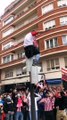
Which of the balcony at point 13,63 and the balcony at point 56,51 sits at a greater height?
the balcony at point 13,63

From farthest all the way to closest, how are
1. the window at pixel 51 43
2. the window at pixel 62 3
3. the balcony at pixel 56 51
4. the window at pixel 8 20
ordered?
the window at pixel 8 20, the window at pixel 62 3, the window at pixel 51 43, the balcony at pixel 56 51

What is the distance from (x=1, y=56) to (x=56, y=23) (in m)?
16.1

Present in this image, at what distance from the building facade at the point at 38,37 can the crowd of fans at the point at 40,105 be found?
615 inches

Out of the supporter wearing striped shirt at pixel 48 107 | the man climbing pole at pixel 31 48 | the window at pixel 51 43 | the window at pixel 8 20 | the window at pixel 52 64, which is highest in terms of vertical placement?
the window at pixel 8 20

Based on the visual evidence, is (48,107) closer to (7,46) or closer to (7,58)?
(7,58)

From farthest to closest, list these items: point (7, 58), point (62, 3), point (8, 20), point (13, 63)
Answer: point (8, 20) < point (7, 58) < point (13, 63) < point (62, 3)

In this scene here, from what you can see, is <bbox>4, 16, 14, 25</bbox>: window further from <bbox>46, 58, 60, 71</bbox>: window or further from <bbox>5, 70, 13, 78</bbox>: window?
<bbox>46, 58, 60, 71</bbox>: window

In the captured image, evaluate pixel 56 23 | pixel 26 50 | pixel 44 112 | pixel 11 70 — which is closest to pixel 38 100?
Result: pixel 44 112

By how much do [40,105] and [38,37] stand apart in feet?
64.6

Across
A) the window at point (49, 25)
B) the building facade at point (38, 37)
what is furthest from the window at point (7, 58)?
the window at point (49, 25)

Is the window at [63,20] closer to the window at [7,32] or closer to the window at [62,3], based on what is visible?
the window at [62,3]

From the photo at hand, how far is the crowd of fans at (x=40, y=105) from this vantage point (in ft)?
34.3

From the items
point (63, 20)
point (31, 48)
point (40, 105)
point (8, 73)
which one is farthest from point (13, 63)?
point (31, 48)

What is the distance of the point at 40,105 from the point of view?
1211 cm
